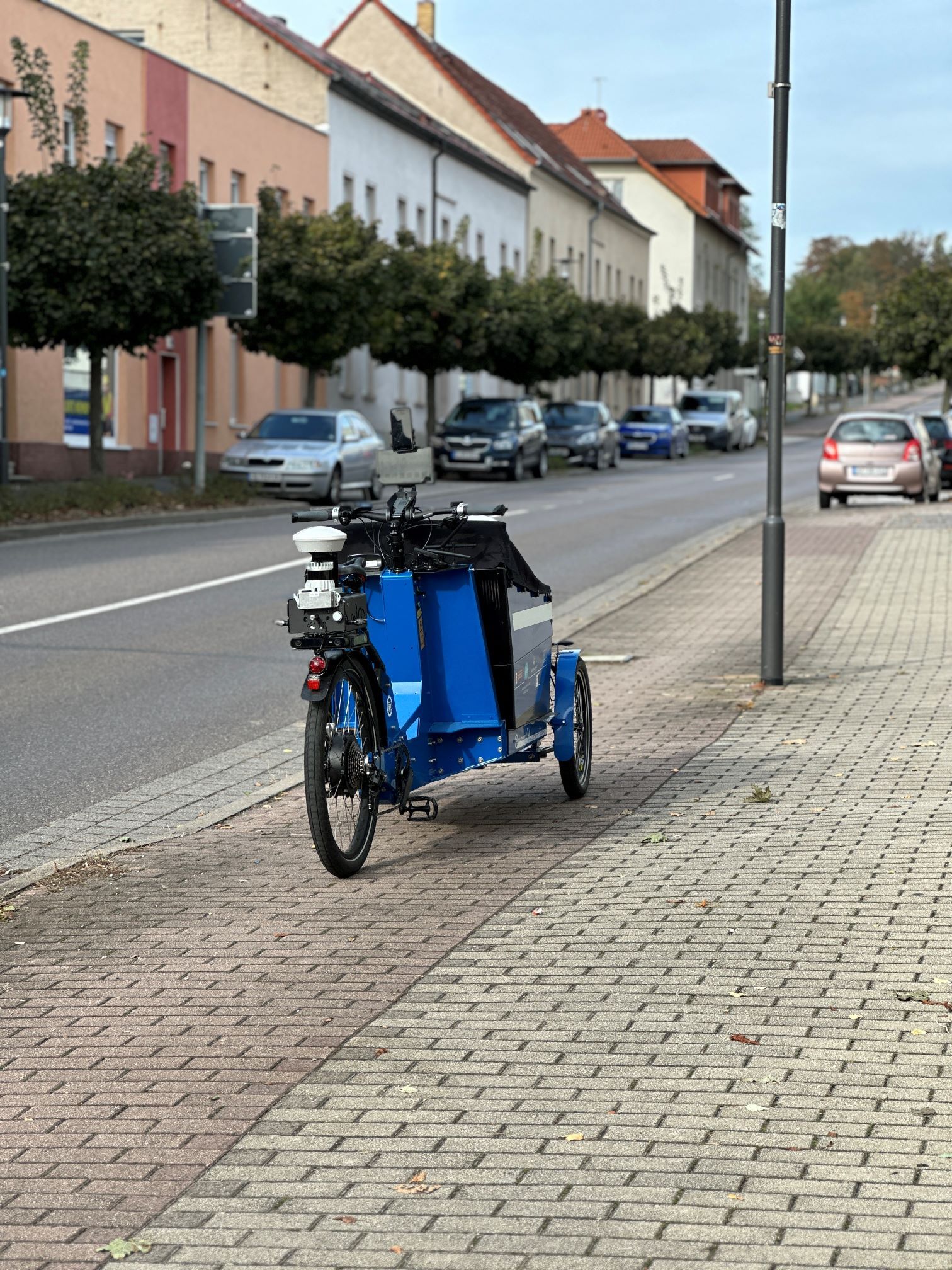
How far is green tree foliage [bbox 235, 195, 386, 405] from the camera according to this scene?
125 feet

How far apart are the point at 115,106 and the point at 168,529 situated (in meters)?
15.7

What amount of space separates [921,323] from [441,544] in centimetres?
4518

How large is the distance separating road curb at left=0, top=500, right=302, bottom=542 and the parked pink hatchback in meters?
8.54

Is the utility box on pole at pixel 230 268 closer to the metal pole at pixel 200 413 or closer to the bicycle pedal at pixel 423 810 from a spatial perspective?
the metal pole at pixel 200 413

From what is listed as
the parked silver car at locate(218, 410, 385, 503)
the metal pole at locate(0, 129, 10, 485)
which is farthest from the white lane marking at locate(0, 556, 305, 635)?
the parked silver car at locate(218, 410, 385, 503)

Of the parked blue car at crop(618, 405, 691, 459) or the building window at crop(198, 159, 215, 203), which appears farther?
the parked blue car at crop(618, 405, 691, 459)

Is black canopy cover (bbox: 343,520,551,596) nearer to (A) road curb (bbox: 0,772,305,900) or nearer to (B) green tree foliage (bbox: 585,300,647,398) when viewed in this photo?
(A) road curb (bbox: 0,772,305,900)

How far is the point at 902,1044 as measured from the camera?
5094 millimetres

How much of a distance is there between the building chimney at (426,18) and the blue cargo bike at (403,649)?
72.5 m

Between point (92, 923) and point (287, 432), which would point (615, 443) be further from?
point (92, 923)

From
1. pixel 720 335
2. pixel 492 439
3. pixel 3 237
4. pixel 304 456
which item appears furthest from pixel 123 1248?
pixel 720 335

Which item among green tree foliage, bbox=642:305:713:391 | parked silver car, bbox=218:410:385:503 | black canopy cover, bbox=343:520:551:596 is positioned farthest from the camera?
green tree foliage, bbox=642:305:713:391

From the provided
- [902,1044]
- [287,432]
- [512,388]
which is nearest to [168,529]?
[287,432]

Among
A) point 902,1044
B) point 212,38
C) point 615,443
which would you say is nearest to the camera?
point 902,1044
